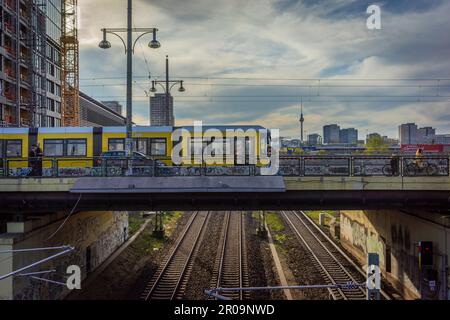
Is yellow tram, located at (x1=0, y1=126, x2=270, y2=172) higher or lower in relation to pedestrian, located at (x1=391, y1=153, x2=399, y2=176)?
higher

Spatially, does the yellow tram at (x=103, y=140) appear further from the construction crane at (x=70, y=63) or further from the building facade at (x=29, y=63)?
the construction crane at (x=70, y=63)

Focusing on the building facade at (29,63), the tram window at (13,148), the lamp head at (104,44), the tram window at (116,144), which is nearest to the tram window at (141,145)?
the tram window at (116,144)

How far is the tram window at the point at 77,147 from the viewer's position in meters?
21.1

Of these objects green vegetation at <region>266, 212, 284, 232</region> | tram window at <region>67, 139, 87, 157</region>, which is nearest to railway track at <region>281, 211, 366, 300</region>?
green vegetation at <region>266, 212, 284, 232</region>

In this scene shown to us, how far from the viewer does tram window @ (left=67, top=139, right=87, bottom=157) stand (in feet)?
69.2

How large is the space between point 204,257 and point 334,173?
12.0 m

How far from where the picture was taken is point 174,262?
2209 cm

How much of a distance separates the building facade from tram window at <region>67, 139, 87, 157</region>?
3275 centimetres

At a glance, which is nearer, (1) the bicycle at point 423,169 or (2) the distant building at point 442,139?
(1) the bicycle at point 423,169

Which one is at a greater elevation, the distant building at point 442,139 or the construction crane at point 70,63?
the construction crane at point 70,63

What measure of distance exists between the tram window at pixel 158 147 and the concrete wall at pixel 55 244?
18.5 feet

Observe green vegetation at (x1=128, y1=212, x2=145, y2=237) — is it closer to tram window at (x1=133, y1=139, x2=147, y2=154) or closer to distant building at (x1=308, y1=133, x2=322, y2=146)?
tram window at (x1=133, y1=139, x2=147, y2=154)

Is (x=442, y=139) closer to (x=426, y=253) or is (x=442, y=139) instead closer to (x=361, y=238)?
(x=361, y=238)
